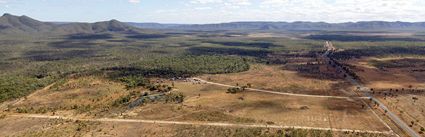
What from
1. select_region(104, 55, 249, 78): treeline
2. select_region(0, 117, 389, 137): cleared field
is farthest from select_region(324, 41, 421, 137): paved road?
select_region(104, 55, 249, 78): treeline

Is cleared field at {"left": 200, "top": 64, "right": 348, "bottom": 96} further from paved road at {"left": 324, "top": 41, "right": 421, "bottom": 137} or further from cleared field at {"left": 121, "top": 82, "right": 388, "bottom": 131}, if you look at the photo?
cleared field at {"left": 121, "top": 82, "right": 388, "bottom": 131}

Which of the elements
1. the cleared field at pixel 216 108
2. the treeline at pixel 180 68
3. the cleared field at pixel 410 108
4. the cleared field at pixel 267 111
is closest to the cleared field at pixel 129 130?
the cleared field at pixel 216 108

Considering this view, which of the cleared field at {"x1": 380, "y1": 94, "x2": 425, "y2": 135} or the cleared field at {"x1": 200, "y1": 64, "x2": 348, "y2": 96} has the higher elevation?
the cleared field at {"x1": 380, "y1": 94, "x2": 425, "y2": 135}

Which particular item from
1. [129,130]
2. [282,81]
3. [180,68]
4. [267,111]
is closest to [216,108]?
[267,111]

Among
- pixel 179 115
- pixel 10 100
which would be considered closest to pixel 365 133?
pixel 179 115

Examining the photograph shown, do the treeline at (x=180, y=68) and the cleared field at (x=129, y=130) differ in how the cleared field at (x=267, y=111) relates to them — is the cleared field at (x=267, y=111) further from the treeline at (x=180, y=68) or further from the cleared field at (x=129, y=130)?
the treeline at (x=180, y=68)

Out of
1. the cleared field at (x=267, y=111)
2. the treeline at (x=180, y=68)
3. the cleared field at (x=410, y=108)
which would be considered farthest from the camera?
the treeline at (x=180, y=68)

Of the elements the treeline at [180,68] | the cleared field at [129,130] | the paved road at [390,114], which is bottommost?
the treeline at [180,68]

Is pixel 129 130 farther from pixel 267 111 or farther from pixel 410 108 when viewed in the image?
pixel 410 108
